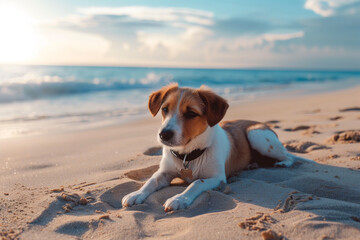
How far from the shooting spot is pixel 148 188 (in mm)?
3680

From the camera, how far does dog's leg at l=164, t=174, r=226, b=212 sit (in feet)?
10.3

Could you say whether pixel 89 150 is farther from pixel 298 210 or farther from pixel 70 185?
pixel 298 210

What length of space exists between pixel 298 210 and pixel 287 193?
1.76 ft

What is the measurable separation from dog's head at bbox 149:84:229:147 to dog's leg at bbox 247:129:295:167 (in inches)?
55.4

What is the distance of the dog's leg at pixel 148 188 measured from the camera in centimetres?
338

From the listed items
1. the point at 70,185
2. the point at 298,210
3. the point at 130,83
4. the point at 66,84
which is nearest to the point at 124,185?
the point at 70,185

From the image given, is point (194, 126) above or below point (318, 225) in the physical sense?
above

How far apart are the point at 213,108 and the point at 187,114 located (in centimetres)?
32

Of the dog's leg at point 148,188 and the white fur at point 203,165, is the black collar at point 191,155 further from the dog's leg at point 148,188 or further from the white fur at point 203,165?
the dog's leg at point 148,188

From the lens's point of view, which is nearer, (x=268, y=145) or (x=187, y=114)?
(x=187, y=114)

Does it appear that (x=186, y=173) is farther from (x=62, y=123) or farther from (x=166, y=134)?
(x=62, y=123)

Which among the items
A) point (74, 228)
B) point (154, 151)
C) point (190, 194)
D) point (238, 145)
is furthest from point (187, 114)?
point (154, 151)

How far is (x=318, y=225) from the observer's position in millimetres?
2527

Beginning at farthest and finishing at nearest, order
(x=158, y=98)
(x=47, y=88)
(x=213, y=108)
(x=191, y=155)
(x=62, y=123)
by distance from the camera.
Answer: (x=47, y=88) → (x=62, y=123) → (x=158, y=98) → (x=191, y=155) → (x=213, y=108)
